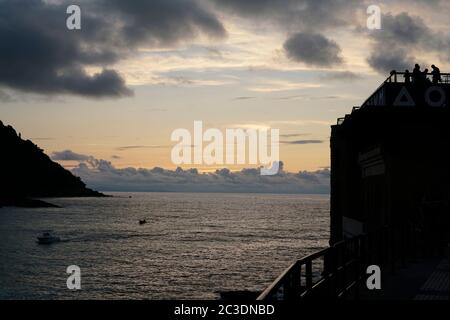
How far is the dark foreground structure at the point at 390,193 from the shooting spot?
35.5ft

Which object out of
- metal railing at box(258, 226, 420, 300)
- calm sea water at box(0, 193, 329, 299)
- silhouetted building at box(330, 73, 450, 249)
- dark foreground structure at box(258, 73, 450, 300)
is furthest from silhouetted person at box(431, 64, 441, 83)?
calm sea water at box(0, 193, 329, 299)

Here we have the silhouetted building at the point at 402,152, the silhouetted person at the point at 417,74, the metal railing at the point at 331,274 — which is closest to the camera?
the metal railing at the point at 331,274

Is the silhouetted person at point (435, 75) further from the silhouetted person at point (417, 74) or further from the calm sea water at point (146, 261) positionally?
the calm sea water at point (146, 261)

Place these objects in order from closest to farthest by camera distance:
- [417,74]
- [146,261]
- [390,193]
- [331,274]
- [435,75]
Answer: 1. [331,274]
2. [390,193]
3. [417,74]
4. [435,75]
5. [146,261]

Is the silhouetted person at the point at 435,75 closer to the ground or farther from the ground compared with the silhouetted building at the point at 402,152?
farther from the ground

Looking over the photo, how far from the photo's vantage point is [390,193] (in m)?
23.2

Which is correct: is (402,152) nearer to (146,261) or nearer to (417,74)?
(417,74)

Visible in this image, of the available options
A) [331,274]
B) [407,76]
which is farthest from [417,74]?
[331,274]

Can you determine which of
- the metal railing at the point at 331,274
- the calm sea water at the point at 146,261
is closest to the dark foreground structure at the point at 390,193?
the metal railing at the point at 331,274

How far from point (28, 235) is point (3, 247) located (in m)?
24.6

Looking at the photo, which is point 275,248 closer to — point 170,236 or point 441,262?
point 170,236

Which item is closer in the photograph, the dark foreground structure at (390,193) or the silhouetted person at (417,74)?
the dark foreground structure at (390,193)

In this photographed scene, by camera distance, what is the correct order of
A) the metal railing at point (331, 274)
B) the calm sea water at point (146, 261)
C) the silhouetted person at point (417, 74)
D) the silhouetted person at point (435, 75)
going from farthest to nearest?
the calm sea water at point (146, 261)
the silhouetted person at point (435, 75)
the silhouetted person at point (417, 74)
the metal railing at point (331, 274)

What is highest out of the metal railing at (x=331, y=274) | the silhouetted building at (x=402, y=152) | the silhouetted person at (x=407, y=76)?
the silhouetted person at (x=407, y=76)
